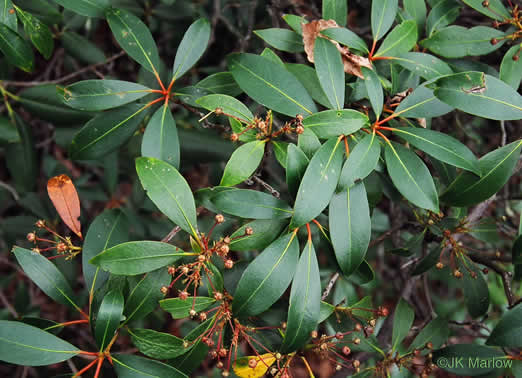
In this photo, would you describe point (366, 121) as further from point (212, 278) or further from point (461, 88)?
point (212, 278)

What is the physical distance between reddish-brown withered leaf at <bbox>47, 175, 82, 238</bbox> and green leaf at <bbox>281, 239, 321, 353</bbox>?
1.93 ft

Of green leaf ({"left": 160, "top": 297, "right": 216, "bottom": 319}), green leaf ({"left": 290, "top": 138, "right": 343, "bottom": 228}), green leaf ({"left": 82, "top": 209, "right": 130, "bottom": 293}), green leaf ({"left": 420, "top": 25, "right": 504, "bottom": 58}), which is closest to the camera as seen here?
green leaf ({"left": 290, "top": 138, "right": 343, "bottom": 228})

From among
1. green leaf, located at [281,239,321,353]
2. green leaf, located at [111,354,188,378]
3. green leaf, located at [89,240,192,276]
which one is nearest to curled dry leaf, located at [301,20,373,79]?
green leaf, located at [281,239,321,353]

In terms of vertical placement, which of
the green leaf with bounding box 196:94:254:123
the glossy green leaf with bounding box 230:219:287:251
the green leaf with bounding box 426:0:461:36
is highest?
the green leaf with bounding box 426:0:461:36

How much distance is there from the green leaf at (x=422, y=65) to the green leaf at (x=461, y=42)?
0.10m

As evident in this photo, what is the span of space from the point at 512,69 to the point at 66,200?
1.24 metres

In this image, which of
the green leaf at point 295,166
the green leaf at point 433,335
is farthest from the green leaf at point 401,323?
the green leaf at point 295,166

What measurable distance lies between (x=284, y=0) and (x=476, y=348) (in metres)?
1.36

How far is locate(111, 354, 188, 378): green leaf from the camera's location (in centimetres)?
99

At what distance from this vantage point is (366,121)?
99 centimetres

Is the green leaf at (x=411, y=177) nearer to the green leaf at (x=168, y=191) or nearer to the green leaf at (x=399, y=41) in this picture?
the green leaf at (x=399, y=41)

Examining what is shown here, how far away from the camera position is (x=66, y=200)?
1.14 metres

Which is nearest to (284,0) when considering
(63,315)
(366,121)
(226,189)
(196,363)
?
(366,121)

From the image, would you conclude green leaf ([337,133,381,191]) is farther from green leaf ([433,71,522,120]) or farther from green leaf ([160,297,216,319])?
green leaf ([160,297,216,319])
